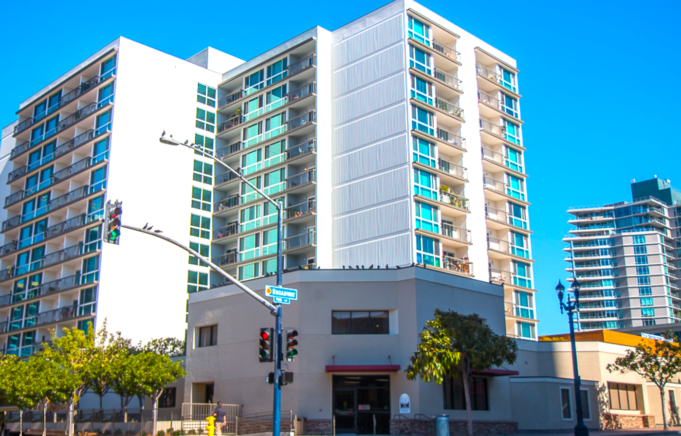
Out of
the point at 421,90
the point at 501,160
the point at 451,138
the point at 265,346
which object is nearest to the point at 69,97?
the point at 421,90

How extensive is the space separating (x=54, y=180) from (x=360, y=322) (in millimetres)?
40171

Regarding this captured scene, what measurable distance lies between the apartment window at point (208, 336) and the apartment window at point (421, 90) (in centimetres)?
2464

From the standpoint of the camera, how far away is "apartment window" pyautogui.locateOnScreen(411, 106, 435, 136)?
173 ft

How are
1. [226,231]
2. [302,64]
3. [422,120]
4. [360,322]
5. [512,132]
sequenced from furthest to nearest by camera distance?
[512,132]
[226,231]
[302,64]
[422,120]
[360,322]

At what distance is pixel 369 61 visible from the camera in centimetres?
5644

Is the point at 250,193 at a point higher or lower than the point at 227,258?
higher

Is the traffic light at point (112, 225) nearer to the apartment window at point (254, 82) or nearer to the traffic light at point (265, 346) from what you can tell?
the traffic light at point (265, 346)

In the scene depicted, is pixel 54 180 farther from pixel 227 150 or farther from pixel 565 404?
pixel 565 404

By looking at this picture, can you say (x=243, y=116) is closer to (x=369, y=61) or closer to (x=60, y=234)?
(x=369, y=61)

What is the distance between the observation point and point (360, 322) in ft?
118

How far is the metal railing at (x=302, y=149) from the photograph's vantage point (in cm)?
5628

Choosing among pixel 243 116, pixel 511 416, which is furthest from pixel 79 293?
pixel 511 416

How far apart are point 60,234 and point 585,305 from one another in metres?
141


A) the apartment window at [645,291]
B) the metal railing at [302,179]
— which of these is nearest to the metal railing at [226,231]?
the metal railing at [302,179]
